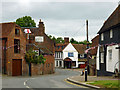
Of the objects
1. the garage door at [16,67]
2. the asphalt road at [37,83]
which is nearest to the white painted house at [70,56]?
the garage door at [16,67]

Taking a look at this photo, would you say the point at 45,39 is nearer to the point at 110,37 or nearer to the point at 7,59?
the point at 7,59

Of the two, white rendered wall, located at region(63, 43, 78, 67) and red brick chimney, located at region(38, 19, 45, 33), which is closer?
red brick chimney, located at region(38, 19, 45, 33)

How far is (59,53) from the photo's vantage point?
79.9 metres

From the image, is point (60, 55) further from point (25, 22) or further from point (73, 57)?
point (25, 22)

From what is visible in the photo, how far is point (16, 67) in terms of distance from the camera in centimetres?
4172

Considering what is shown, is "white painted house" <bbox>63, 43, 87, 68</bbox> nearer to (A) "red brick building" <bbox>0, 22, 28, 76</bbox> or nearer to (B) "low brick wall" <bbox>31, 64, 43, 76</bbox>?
(B) "low brick wall" <bbox>31, 64, 43, 76</bbox>

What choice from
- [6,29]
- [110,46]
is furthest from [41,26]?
[110,46]

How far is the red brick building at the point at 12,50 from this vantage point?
1594 inches

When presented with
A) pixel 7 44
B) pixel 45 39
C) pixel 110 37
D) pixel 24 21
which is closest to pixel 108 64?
pixel 110 37

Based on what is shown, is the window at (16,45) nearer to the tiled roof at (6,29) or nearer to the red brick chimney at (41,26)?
the tiled roof at (6,29)

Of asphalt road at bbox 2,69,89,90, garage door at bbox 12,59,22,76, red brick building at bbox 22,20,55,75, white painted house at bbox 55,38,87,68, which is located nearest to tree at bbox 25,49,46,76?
garage door at bbox 12,59,22,76

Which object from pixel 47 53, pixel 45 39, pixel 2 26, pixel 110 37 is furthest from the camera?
pixel 45 39

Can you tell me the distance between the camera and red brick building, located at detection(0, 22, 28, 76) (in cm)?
4050

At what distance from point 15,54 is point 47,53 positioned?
12136mm
